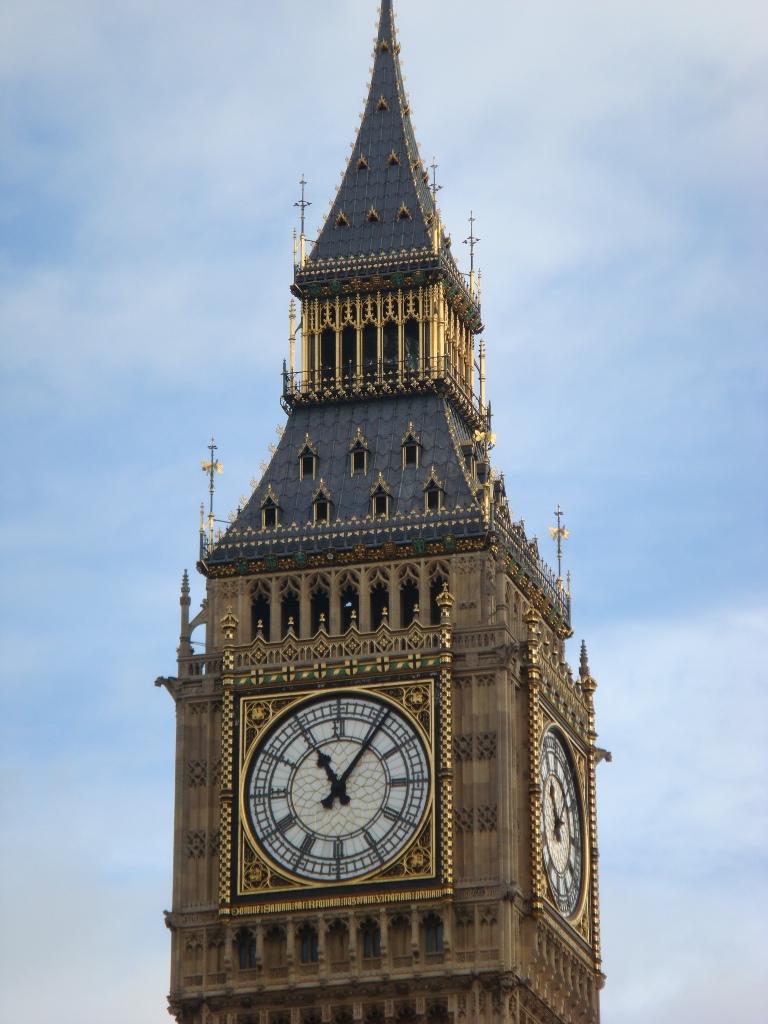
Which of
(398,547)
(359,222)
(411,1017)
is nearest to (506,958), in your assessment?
(411,1017)

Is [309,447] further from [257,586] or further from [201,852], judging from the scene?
[201,852]

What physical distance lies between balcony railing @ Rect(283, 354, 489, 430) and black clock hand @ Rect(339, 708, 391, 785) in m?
8.71

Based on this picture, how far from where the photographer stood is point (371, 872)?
83750 millimetres

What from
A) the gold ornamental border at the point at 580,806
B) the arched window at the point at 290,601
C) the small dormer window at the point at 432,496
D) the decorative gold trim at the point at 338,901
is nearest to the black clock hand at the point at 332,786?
the decorative gold trim at the point at 338,901

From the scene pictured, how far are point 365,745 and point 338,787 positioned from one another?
103 centimetres

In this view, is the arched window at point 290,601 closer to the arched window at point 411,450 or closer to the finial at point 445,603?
the finial at point 445,603

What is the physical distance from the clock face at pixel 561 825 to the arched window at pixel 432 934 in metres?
3.37

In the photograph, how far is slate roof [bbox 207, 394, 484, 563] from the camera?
286ft

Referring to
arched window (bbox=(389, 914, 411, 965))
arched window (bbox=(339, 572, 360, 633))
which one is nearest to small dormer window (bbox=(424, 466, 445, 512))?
arched window (bbox=(339, 572, 360, 633))

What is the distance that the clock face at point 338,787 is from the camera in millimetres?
84062

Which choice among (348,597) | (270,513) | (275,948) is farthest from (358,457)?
(275,948)

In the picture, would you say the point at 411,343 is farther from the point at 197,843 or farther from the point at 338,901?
the point at 338,901

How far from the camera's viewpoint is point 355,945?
8325 cm

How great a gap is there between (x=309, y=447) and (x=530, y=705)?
8.09 m
